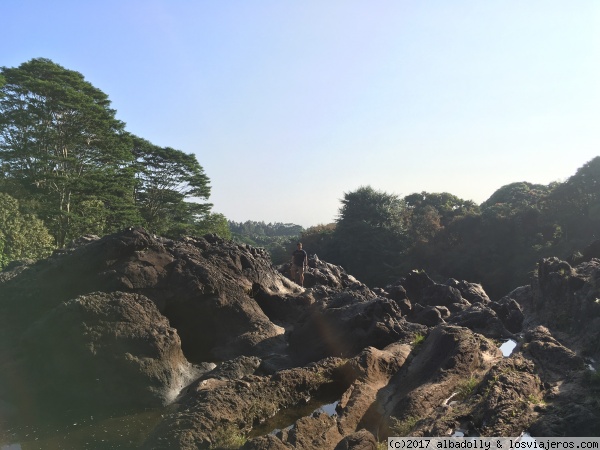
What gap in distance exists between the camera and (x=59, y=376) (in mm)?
9664

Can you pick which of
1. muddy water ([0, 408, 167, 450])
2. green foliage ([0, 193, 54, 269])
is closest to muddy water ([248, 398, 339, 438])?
muddy water ([0, 408, 167, 450])

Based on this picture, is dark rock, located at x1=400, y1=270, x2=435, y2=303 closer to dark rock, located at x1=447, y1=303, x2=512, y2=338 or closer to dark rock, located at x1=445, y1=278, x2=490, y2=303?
dark rock, located at x1=445, y1=278, x2=490, y2=303

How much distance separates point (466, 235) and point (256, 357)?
29.6 metres

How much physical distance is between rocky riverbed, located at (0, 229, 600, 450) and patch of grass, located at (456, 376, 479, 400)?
3 cm

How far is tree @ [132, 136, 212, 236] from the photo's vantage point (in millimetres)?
42031

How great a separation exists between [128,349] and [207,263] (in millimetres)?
4361

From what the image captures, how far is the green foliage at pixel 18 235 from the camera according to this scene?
73.0 ft

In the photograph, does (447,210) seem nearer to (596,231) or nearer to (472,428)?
Answer: (596,231)

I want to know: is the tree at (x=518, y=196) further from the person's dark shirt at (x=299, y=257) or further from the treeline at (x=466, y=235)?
the person's dark shirt at (x=299, y=257)

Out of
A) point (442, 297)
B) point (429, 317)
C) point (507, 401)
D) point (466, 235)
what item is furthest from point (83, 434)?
point (466, 235)

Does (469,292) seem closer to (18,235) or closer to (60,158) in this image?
(18,235)

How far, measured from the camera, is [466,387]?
26.9ft

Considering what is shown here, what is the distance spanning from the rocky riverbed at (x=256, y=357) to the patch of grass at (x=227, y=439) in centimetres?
2

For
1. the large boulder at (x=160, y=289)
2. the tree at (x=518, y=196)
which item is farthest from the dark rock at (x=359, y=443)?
the tree at (x=518, y=196)
